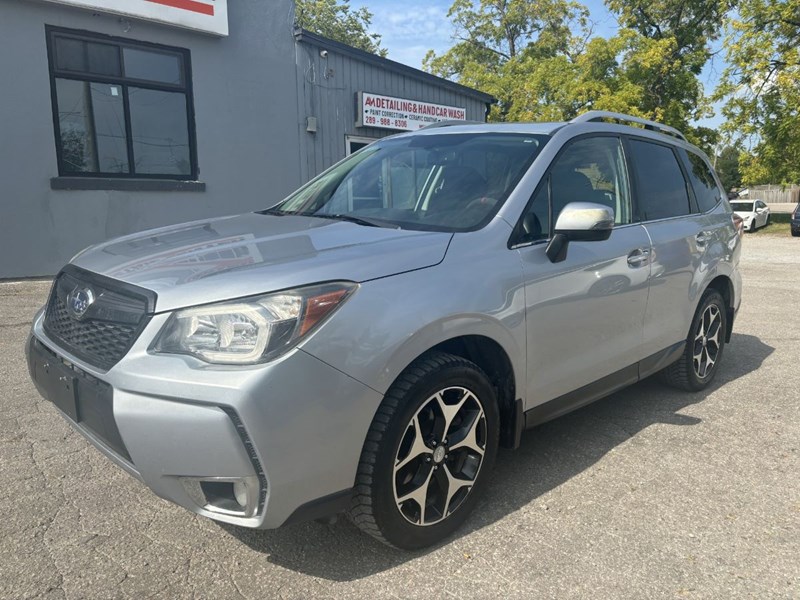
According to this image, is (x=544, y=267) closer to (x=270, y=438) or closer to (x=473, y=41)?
(x=270, y=438)

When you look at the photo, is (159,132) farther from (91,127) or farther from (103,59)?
(103,59)

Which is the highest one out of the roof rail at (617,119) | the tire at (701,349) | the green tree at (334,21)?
the green tree at (334,21)

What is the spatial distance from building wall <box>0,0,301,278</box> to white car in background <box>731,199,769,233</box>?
69.3 ft

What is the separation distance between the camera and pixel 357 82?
11.4 meters

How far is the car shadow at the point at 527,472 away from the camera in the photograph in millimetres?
2426

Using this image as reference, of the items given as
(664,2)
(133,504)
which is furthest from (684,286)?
(664,2)

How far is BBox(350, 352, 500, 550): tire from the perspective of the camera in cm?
220

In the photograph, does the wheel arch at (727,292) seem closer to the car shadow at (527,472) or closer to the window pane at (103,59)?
the car shadow at (527,472)

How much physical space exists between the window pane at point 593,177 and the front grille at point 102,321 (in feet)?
6.40

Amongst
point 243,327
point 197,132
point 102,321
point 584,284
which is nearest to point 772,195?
A: point 197,132

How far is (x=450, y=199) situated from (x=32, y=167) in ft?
24.0

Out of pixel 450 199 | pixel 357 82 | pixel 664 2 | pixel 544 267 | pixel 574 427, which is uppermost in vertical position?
pixel 664 2

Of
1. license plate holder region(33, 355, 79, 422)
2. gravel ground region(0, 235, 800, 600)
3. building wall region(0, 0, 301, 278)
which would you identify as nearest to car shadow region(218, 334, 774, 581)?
gravel ground region(0, 235, 800, 600)

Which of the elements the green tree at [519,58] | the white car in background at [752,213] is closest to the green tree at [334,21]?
the green tree at [519,58]
